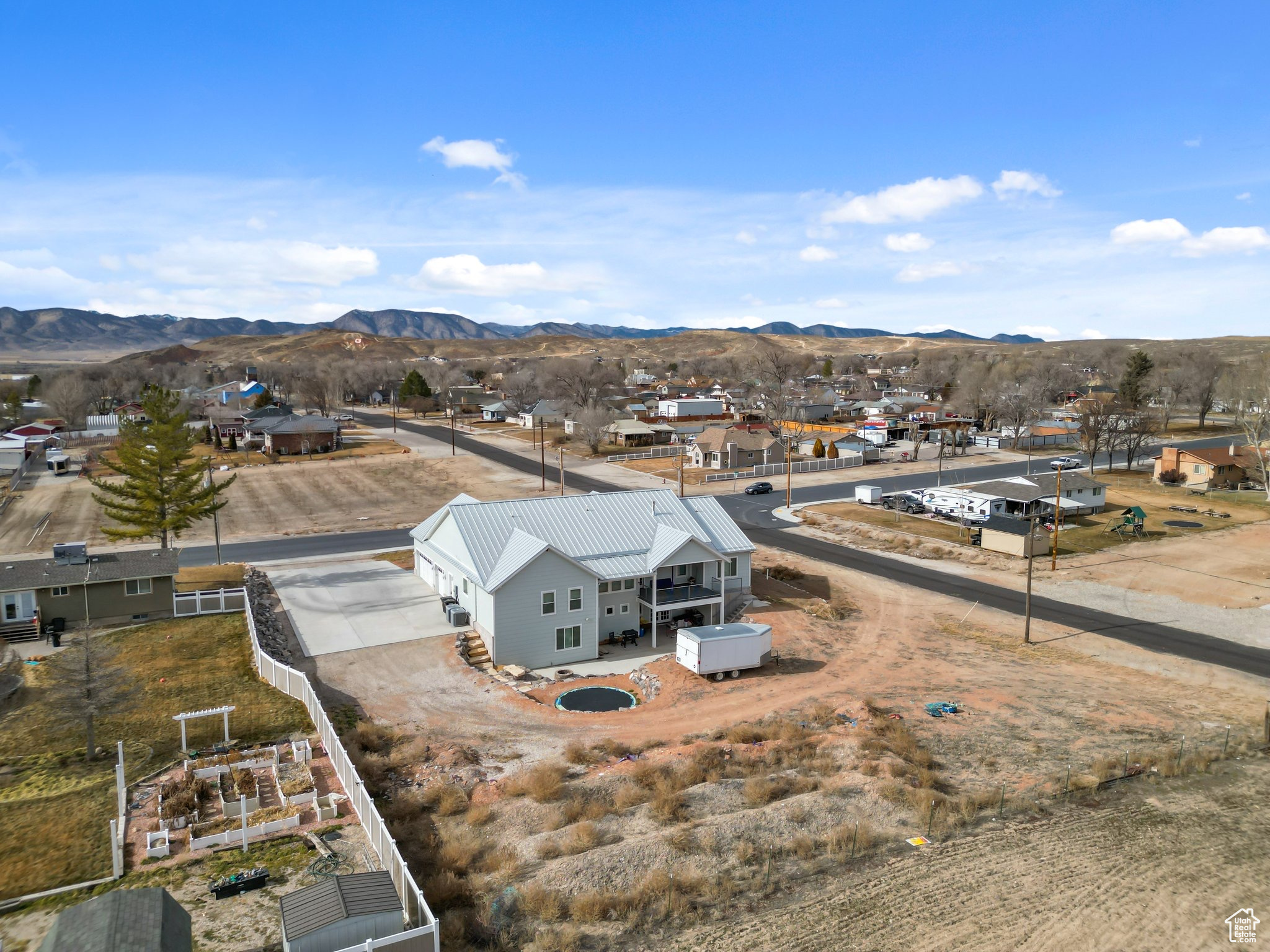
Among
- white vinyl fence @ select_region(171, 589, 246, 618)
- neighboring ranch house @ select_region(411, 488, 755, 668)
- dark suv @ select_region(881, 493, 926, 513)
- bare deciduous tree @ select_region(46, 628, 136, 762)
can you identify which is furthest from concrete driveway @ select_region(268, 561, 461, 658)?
dark suv @ select_region(881, 493, 926, 513)

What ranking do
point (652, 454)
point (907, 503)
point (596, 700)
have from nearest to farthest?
point (596, 700) < point (907, 503) < point (652, 454)

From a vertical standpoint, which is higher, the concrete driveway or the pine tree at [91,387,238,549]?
the pine tree at [91,387,238,549]

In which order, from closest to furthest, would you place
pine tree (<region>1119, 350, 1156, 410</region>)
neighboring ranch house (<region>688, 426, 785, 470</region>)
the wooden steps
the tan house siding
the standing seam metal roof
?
1. the wooden steps
2. the tan house siding
3. the standing seam metal roof
4. neighboring ranch house (<region>688, 426, 785, 470</region>)
5. pine tree (<region>1119, 350, 1156, 410</region>)

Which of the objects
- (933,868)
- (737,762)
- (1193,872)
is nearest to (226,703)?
(737,762)

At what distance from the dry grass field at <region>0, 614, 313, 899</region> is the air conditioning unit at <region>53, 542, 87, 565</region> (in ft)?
15.8

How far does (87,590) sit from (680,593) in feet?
96.0

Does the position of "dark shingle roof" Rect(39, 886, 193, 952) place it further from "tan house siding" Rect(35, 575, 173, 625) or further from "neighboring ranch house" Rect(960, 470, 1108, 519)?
"neighboring ranch house" Rect(960, 470, 1108, 519)

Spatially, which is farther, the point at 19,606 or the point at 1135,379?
the point at 1135,379

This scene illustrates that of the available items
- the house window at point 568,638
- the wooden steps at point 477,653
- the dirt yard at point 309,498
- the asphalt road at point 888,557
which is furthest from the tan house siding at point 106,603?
the house window at point 568,638

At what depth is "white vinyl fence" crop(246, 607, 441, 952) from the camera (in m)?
15.2

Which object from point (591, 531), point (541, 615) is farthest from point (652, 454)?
point (541, 615)

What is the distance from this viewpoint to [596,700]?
3222 centimetres

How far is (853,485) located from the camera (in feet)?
266

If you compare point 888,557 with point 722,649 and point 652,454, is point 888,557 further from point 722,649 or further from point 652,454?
point 652,454
